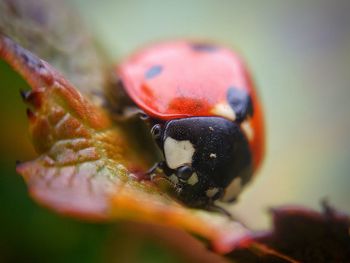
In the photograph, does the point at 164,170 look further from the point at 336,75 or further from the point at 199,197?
the point at 336,75

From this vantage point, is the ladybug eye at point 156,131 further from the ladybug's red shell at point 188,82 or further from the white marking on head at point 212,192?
the white marking on head at point 212,192

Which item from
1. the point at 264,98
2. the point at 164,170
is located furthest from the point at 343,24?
the point at 164,170

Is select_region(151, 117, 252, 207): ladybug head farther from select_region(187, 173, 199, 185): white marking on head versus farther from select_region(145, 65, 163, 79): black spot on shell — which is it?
select_region(145, 65, 163, 79): black spot on shell

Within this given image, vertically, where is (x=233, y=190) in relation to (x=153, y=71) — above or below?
below

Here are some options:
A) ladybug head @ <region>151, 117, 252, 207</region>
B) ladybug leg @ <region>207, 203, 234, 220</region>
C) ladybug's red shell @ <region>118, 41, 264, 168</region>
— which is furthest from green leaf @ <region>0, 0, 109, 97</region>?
ladybug leg @ <region>207, 203, 234, 220</region>

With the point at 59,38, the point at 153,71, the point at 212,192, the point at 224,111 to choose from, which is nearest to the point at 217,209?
the point at 212,192

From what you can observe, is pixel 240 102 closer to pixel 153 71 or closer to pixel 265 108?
pixel 153 71

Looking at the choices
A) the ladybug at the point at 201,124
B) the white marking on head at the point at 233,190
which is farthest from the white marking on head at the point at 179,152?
the white marking on head at the point at 233,190
